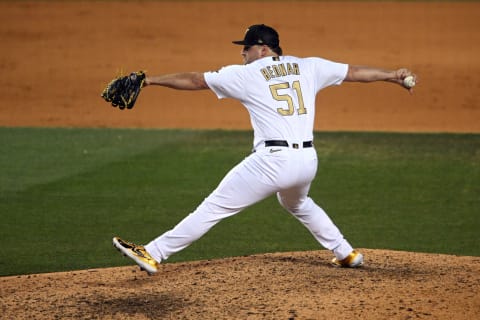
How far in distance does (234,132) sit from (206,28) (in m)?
6.60

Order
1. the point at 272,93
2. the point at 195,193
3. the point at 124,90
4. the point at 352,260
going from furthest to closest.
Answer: the point at 195,193 → the point at 352,260 → the point at 272,93 → the point at 124,90

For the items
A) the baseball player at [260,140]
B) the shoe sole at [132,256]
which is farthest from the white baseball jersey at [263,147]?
the shoe sole at [132,256]

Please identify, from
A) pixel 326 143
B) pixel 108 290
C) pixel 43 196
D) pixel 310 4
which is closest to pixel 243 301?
pixel 108 290

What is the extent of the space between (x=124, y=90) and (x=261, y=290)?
5.37 feet

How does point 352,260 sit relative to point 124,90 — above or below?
below

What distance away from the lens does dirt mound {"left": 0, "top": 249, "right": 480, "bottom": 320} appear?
614cm

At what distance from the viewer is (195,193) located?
399 inches

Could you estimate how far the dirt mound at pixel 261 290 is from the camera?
614 cm

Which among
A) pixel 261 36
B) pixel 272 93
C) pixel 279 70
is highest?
pixel 261 36

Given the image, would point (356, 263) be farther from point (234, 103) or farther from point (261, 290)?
point (234, 103)

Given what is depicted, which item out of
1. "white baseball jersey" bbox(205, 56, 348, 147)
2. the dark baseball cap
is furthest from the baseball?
the dark baseball cap

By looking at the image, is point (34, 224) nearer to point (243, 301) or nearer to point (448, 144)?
point (243, 301)

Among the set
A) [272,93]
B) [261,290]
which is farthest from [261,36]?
[261,290]

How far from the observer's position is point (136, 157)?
1180cm
